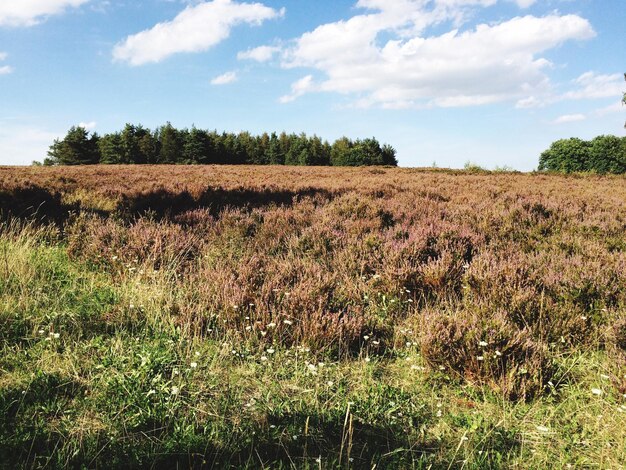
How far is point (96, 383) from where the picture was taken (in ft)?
8.57

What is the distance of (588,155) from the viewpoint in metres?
65.0

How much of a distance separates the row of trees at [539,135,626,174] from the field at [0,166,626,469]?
206 ft

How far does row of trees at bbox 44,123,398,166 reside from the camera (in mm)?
60031

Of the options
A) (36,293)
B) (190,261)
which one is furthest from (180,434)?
(190,261)

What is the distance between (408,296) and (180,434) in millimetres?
2939

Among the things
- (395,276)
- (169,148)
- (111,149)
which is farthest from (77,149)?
(395,276)

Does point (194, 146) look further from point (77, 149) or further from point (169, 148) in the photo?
→ point (77, 149)

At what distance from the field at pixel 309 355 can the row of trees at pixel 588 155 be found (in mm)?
62672

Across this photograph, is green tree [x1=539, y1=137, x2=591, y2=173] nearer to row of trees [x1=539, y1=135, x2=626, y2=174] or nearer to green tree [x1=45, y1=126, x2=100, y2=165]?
row of trees [x1=539, y1=135, x2=626, y2=174]

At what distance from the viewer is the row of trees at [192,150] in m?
60.0

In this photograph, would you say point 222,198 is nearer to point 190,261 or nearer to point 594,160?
point 190,261

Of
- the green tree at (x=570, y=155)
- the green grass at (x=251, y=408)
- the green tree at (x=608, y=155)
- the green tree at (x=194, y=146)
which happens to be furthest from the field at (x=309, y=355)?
the green tree at (x=570, y=155)

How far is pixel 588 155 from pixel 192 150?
65.7 metres

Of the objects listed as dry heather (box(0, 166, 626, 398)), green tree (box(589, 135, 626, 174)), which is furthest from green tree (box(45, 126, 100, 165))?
green tree (box(589, 135, 626, 174))
